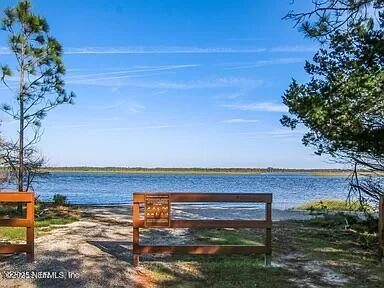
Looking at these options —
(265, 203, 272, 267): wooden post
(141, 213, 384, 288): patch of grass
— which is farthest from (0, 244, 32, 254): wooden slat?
(265, 203, 272, 267): wooden post

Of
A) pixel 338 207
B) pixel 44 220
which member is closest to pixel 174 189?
pixel 338 207

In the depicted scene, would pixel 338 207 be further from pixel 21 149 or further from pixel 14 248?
pixel 14 248

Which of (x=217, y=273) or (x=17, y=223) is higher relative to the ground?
(x=17, y=223)

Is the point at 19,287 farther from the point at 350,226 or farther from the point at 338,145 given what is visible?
the point at 350,226

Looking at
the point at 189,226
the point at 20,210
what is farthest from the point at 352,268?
the point at 20,210

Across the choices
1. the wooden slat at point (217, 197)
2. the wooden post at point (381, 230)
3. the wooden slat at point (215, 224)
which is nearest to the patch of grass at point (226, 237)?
the wooden slat at point (215, 224)

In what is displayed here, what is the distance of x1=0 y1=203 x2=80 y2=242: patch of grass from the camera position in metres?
9.10

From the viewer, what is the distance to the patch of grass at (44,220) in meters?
9.10

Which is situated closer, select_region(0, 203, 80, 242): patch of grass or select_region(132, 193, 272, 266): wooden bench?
select_region(132, 193, 272, 266): wooden bench

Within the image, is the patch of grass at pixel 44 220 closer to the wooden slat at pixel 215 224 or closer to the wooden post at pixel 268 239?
the wooden slat at pixel 215 224

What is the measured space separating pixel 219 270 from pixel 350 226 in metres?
5.51

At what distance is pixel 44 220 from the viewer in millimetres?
11492

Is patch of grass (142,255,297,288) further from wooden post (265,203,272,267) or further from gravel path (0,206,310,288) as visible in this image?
gravel path (0,206,310,288)

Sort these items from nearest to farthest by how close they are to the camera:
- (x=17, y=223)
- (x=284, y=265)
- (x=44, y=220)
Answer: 1. (x=17, y=223)
2. (x=284, y=265)
3. (x=44, y=220)
